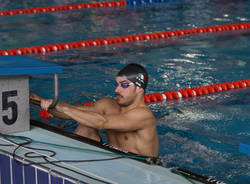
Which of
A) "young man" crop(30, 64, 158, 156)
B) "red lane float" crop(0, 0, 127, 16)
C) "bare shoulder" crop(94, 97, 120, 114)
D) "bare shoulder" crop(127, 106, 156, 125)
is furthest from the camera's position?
"red lane float" crop(0, 0, 127, 16)

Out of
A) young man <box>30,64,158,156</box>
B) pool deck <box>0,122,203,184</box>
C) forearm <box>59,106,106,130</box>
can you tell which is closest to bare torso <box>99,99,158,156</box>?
→ young man <box>30,64,158,156</box>

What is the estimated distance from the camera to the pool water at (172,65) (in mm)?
4859

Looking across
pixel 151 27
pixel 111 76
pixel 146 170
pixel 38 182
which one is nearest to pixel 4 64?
pixel 38 182

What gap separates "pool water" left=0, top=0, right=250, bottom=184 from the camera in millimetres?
4859

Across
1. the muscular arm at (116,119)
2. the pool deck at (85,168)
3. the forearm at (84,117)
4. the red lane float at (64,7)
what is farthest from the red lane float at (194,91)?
the red lane float at (64,7)

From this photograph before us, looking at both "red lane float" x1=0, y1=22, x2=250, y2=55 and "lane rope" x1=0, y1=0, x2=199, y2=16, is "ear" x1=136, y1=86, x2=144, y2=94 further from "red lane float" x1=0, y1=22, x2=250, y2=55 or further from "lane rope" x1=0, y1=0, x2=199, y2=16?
"lane rope" x1=0, y1=0, x2=199, y2=16

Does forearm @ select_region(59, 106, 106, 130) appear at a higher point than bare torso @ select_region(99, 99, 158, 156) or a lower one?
higher

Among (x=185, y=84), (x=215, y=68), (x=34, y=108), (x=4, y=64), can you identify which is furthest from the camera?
(x=215, y=68)

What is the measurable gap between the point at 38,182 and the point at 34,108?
3053 mm

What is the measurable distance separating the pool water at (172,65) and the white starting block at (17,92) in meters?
1.79

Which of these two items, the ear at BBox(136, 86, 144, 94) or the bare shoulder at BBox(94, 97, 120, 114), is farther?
the bare shoulder at BBox(94, 97, 120, 114)

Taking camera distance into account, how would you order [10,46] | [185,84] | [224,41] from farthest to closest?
[224,41] < [10,46] < [185,84]

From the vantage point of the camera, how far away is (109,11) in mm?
13391

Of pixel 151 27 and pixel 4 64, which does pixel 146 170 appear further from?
pixel 151 27
